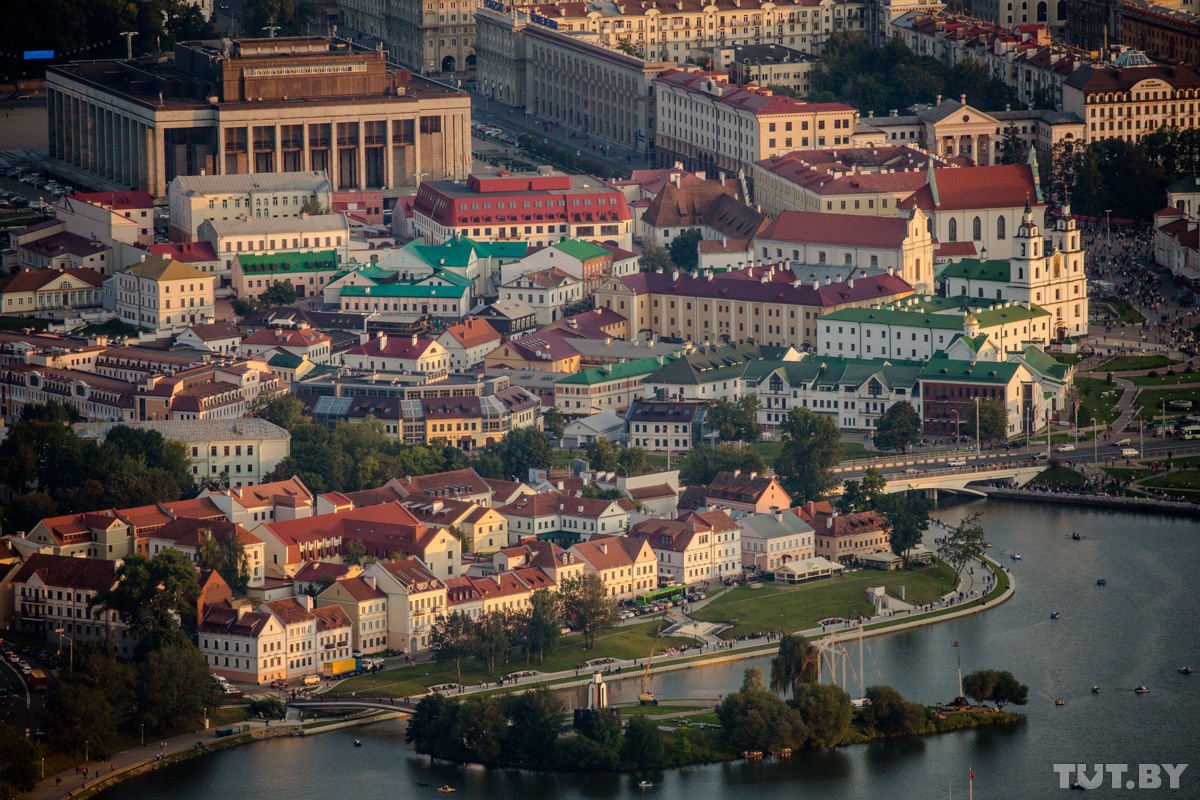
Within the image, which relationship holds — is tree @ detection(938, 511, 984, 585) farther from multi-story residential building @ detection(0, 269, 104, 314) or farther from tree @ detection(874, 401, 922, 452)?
multi-story residential building @ detection(0, 269, 104, 314)

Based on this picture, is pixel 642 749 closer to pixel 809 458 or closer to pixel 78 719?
pixel 78 719

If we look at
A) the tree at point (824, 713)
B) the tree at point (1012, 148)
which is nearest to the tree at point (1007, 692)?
the tree at point (824, 713)

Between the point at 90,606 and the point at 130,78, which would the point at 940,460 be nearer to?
the point at 90,606

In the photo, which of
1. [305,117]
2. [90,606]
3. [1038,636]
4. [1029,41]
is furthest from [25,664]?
[1029,41]

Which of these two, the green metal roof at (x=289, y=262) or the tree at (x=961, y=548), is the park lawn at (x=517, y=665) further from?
the green metal roof at (x=289, y=262)

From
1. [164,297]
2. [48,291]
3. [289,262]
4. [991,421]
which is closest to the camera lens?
[991,421]

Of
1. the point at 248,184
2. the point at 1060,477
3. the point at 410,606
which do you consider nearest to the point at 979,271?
the point at 1060,477
